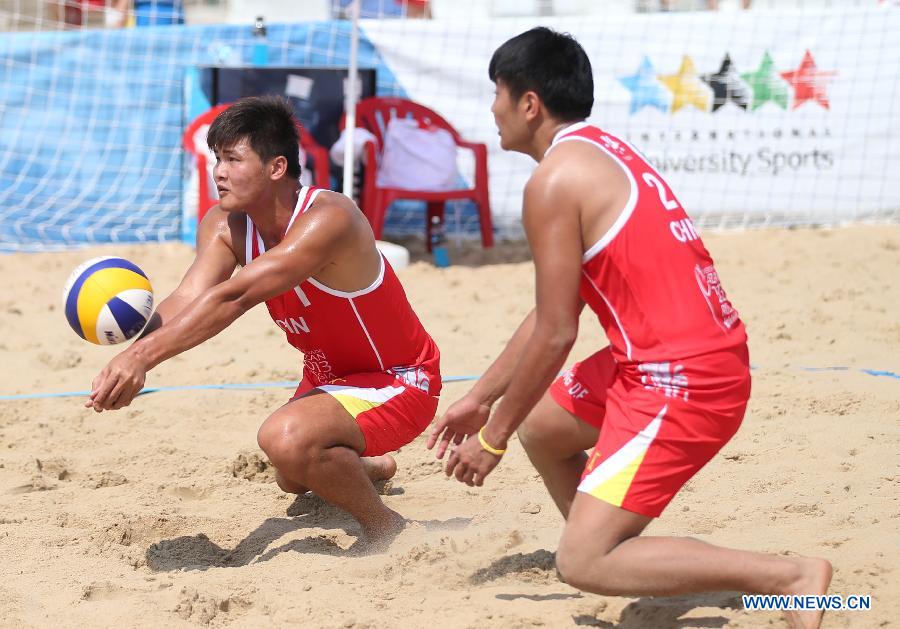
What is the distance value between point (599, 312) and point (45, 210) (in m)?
7.08

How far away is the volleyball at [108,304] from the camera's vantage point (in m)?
3.55

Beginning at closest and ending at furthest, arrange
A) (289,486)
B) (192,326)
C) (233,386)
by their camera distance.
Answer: (192,326) < (289,486) < (233,386)

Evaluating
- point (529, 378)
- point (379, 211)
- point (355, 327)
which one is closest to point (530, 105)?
point (529, 378)

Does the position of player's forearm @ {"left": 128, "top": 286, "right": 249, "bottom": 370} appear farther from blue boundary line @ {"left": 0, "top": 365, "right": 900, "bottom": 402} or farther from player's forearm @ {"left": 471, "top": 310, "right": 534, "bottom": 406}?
blue boundary line @ {"left": 0, "top": 365, "right": 900, "bottom": 402}

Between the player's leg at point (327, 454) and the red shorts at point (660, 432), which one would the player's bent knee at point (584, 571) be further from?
the player's leg at point (327, 454)

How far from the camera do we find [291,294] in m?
3.65

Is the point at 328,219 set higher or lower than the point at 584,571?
higher

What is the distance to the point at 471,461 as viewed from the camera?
9.07 ft

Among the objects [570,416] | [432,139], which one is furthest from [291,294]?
[432,139]

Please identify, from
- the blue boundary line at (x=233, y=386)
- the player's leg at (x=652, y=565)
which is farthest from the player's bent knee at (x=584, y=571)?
the blue boundary line at (x=233, y=386)

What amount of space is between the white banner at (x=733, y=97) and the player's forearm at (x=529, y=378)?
626 centimetres

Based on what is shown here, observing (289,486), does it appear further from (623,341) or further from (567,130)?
(567,130)

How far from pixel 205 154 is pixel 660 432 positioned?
19.9ft

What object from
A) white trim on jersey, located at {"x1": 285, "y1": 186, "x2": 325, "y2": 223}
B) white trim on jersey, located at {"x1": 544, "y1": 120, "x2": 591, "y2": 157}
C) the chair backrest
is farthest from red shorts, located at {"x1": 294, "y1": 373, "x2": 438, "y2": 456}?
the chair backrest
